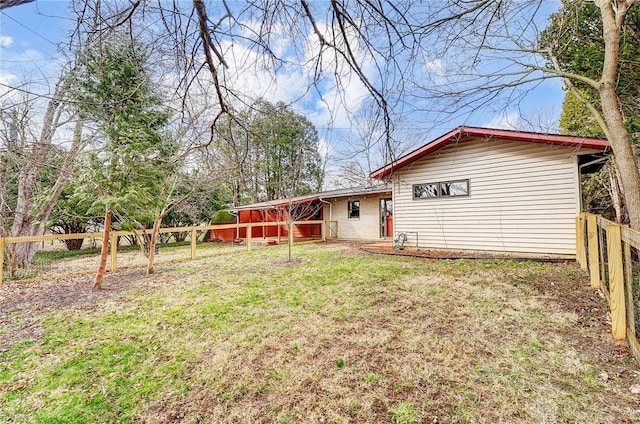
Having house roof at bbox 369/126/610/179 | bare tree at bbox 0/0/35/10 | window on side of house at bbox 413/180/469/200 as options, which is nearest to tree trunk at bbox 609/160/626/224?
house roof at bbox 369/126/610/179

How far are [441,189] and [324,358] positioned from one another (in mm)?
7596

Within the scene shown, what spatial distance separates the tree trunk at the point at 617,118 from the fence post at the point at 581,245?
188 centimetres

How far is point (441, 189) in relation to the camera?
9.12m

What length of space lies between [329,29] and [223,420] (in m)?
3.01

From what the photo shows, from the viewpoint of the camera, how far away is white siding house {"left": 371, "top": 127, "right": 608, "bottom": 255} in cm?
708

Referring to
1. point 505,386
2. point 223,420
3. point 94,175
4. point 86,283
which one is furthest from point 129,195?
point 505,386

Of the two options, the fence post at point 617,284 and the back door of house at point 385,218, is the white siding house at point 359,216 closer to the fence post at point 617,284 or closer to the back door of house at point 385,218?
the back door of house at point 385,218

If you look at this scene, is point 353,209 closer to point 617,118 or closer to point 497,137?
point 497,137

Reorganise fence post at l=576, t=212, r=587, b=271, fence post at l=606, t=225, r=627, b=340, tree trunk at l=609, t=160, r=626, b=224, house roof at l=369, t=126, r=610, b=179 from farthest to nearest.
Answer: tree trunk at l=609, t=160, r=626, b=224
house roof at l=369, t=126, r=610, b=179
fence post at l=576, t=212, r=587, b=271
fence post at l=606, t=225, r=627, b=340

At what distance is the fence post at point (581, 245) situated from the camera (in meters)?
5.79

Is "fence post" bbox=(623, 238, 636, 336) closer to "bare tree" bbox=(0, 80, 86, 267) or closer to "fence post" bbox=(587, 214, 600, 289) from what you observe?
"fence post" bbox=(587, 214, 600, 289)

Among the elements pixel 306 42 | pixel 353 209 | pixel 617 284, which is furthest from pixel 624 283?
pixel 353 209

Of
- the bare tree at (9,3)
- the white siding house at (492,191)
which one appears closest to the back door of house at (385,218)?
the white siding house at (492,191)

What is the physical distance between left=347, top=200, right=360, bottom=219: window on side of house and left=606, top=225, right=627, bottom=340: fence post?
36.7ft
